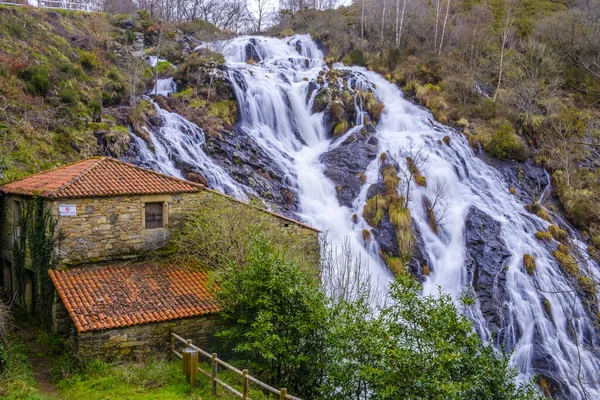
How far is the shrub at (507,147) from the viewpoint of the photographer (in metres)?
32.3

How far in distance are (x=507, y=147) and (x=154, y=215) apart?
81.3 ft

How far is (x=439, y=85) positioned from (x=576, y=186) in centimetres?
1338

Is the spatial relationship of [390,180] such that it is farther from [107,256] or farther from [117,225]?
[107,256]

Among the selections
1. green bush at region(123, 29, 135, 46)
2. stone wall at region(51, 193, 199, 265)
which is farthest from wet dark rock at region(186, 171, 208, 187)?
green bush at region(123, 29, 135, 46)

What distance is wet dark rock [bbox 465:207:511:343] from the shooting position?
67.7ft

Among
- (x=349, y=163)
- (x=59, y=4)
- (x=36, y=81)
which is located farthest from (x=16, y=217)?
(x=59, y=4)

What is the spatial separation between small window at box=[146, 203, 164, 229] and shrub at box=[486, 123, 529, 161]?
77.8 feet

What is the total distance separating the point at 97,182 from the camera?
1527 cm

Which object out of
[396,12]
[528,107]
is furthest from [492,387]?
[396,12]

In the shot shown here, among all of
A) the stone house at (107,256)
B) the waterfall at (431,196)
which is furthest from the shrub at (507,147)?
the stone house at (107,256)

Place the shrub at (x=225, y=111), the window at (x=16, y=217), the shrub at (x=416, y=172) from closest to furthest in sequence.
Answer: the window at (x=16, y=217)
the shrub at (x=416, y=172)
the shrub at (x=225, y=111)

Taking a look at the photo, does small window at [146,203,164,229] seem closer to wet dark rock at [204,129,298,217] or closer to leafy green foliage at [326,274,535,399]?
leafy green foliage at [326,274,535,399]

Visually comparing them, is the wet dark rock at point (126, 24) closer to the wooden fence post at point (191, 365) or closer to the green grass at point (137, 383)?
the green grass at point (137, 383)

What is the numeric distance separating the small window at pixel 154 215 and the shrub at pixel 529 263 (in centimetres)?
1638
